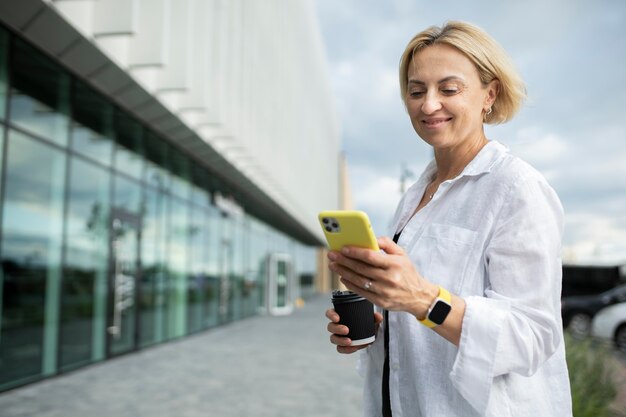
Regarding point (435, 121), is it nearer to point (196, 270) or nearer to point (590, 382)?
point (590, 382)

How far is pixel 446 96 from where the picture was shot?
55.7 inches

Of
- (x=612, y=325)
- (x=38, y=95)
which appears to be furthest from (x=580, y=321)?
(x=38, y=95)

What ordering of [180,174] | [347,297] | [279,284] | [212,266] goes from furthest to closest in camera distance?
[279,284] < [212,266] < [180,174] < [347,297]

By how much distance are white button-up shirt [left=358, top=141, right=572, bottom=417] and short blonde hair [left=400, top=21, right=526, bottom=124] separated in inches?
6.2

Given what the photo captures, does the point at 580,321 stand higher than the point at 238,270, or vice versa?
the point at 238,270

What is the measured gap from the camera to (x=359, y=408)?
645 cm

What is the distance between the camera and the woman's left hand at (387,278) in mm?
1100

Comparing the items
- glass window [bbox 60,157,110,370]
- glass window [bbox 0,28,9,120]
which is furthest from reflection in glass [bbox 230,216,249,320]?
glass window [bbox 0,28,9,120]

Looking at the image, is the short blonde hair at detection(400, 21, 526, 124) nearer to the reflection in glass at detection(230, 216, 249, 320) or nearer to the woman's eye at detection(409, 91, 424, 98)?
the woman's eye at detection(409, 91, 424, 98)

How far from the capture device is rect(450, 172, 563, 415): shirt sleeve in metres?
1.16

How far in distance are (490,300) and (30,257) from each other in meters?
7.79

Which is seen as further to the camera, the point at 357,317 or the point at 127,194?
the point at 127,194

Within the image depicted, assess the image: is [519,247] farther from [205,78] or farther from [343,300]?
[205,78]

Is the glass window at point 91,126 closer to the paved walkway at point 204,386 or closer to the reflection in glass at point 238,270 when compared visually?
the paved walkway at point 204,386
